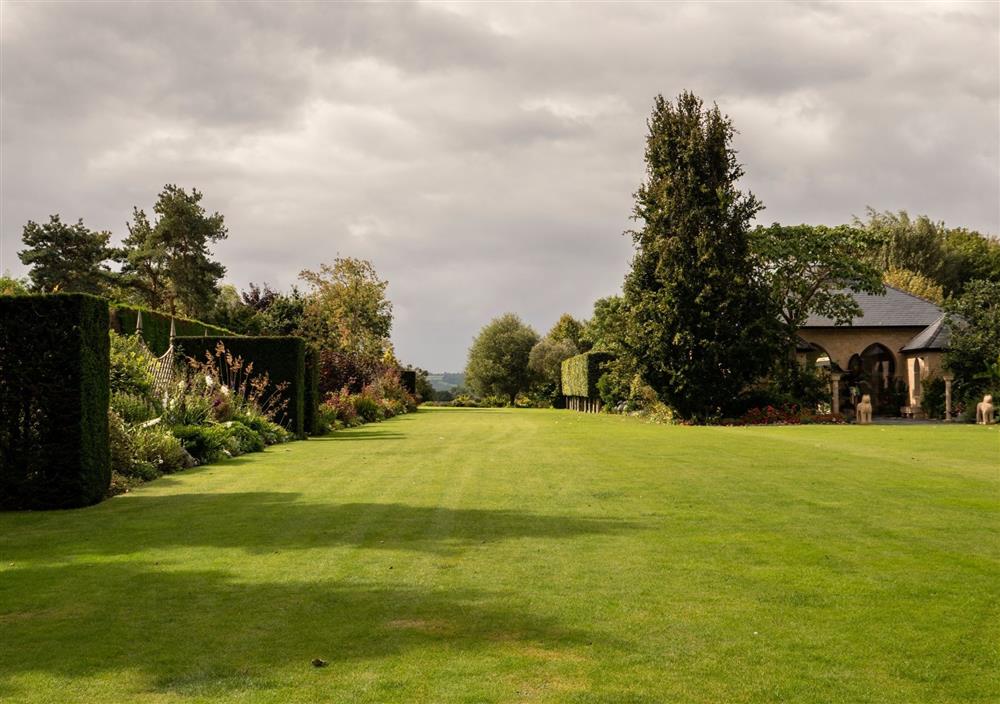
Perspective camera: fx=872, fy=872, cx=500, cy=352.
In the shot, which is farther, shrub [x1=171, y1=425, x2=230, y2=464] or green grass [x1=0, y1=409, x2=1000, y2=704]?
shrub [x1=171, y1=425, x2=230, y2=464]

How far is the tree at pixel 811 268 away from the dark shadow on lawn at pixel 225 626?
105 feet

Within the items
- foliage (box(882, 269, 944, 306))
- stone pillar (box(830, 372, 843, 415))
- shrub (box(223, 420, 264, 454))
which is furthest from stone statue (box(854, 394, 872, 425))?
foliage (box(882, 269, 944, 306))

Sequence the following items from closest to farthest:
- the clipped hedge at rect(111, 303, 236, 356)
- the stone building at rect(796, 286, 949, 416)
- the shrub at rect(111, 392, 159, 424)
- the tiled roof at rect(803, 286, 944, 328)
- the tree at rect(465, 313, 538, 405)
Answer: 1. the shrub at rect(111, 392, 159, 424)
2. the clipped hedge at rect(111, 303, 236, 356)
3. the stone building at rect(796, 286, 949, 416)
4. the tiled roof at rect(803, 286, 944, 328)
5. the tree at rect(465, 313, 538, 405)

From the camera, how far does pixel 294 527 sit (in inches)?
323

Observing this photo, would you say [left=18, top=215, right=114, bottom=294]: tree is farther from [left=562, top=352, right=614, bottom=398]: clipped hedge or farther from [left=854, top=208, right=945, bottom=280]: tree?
[left=854, top=208, right=945, bottom=280]: tree

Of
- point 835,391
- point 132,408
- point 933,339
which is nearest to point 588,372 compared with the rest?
point 835,391

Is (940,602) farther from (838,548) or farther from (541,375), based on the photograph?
(541,375)

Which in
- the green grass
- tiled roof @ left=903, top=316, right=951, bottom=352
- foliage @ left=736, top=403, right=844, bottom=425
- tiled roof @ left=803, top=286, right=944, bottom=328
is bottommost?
foliage @ left=736, top=403, right=844, bottom=425

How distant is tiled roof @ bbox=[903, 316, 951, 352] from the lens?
3650cm

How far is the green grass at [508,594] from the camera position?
4148 mm

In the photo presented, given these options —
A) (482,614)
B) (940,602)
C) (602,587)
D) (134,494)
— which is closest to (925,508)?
(940,602)

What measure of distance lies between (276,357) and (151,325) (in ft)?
12.7

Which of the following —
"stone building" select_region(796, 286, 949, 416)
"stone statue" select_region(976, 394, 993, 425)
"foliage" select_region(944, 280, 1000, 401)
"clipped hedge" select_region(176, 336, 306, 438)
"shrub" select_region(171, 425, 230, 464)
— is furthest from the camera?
"stone building" select_region(796, 286, 949, 416)

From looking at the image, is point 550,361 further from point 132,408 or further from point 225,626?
point 225,626
